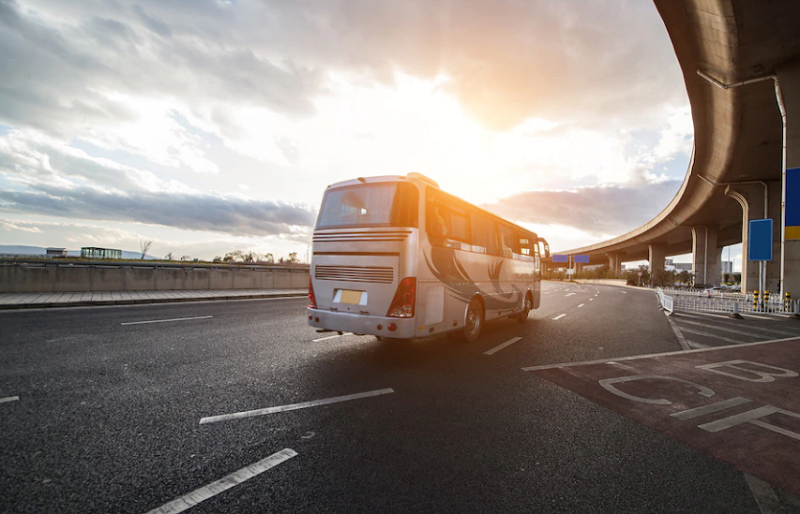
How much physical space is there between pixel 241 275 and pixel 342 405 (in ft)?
60.2

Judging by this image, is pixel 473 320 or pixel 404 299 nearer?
pixel 404 299

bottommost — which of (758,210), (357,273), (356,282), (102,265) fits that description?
(102,265)

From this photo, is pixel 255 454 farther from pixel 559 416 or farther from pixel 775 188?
pixel 775 188

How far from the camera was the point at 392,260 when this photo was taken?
6039mm

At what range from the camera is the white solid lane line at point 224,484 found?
2.32 meters

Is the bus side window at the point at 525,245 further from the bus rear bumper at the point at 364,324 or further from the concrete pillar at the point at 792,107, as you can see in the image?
the concrete pillar at the point at 792,107

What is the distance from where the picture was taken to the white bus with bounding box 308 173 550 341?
5996 mm

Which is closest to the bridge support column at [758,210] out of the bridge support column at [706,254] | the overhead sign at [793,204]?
the overhead sign at [793,204]

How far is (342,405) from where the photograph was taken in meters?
4.12

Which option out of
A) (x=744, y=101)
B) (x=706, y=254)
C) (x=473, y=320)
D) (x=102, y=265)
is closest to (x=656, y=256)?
(x=706, y=254)

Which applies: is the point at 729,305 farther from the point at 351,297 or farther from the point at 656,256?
the point at 656,256

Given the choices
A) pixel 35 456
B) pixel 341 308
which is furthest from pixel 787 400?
pixel 35 456

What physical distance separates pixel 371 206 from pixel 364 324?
2.07 metres

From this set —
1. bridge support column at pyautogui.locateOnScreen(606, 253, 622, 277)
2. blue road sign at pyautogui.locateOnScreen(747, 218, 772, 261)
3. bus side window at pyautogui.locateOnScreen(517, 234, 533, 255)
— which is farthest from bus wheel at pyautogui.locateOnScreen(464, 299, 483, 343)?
bridge support column at pyautogui.locateOnScreen(606, 253, 622, 277)
